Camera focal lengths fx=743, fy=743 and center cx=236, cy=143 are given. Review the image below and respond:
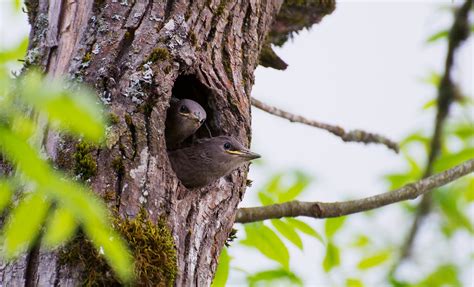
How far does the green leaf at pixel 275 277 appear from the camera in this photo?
5.19 meters

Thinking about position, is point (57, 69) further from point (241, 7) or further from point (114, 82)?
point (241, 7)

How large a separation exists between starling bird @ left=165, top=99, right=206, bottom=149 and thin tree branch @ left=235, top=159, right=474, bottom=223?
2.23ft

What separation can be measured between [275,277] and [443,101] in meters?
3.12

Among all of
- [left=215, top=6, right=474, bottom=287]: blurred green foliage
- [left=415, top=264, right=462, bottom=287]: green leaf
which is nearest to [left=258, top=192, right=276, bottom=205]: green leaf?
[left=215, top=6, right=474, bottom=287]: blurred green foliage

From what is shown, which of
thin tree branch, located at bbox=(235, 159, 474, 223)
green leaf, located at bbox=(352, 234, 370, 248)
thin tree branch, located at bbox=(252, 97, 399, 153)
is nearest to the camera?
thin tree branch, located at bbox=(235, 159, 474, 223)

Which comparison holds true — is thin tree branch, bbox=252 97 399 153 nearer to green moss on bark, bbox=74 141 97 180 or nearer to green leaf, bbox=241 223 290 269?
green leaf, bbox=241 223 290 269

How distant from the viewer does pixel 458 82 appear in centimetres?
737

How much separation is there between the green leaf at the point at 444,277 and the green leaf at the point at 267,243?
394 centimetres

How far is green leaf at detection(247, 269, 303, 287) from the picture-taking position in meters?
5.19

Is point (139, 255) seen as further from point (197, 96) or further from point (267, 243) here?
point (197, 96)

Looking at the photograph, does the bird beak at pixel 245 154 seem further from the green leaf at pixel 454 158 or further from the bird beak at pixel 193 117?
the green leaf at pixel 454 158

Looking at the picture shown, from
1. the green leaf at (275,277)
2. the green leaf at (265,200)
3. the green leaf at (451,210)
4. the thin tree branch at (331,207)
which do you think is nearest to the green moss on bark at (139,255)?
the thin tree branch at (331,207)

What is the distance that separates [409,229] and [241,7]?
162 inches

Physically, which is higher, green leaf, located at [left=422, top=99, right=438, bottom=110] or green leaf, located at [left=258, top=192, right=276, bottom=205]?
green leaf, located at [left=422, top=99, right=438, bottom=110]
